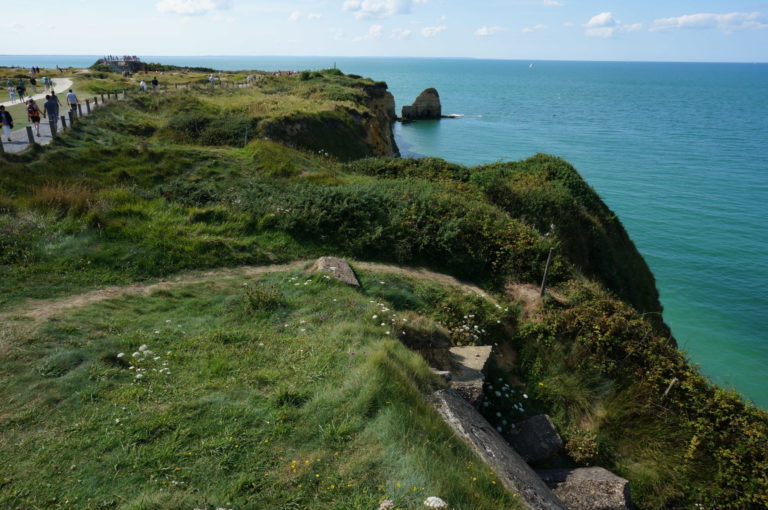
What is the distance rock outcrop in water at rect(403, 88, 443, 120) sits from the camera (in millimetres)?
94750

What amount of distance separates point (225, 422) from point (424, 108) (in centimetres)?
9528

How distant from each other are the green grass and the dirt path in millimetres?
743

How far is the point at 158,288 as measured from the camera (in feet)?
38.5

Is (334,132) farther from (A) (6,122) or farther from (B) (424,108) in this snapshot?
(B) (424,108)

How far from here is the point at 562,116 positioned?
99562mm

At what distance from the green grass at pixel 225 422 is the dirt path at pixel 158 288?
74cm

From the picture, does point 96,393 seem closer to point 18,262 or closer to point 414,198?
point 18,262

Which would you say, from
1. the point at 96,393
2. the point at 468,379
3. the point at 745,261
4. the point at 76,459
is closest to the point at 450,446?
the point at 468,379

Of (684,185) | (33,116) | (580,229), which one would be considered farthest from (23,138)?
(684,185)

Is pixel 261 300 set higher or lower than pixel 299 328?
higher

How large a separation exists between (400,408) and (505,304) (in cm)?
788

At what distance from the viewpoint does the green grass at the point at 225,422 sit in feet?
17.7

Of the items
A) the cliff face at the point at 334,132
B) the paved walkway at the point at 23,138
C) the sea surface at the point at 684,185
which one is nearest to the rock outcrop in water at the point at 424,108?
the sea surface at the point at 684,185

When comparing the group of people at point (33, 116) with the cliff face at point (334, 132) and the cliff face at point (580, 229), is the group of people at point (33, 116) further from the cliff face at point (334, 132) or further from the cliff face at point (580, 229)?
the cliff face at point (580, 229)
